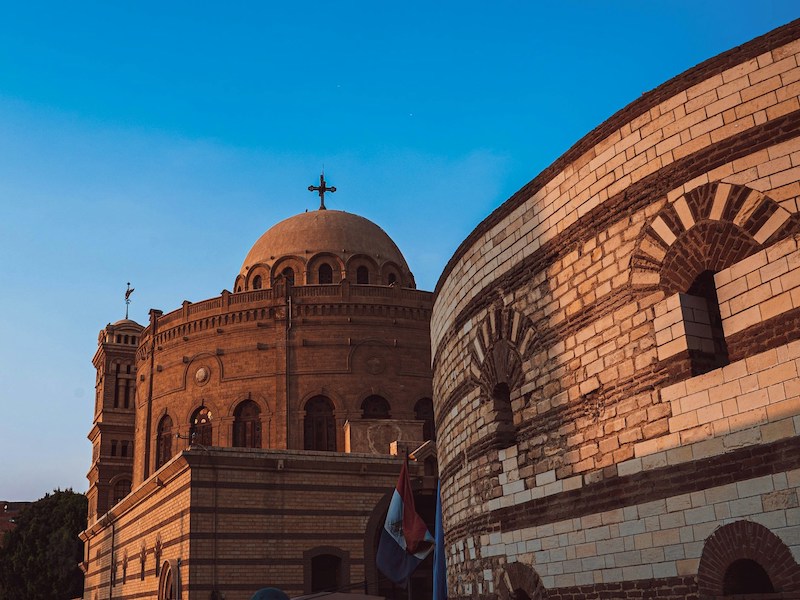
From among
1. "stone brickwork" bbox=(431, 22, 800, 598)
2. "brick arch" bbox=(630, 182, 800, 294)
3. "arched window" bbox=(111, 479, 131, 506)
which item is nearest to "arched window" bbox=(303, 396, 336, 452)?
"arched window" bbox=(111, 479, 131, 506)

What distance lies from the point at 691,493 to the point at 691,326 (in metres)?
1.50

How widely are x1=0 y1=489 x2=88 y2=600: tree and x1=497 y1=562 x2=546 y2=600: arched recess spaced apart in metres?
41.6

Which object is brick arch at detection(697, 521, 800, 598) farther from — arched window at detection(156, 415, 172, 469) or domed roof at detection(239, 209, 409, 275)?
domed roof at detection(239, 209, 409, 275)

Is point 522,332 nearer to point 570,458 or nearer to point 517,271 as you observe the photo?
point 517,271

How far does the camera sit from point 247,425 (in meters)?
30.5

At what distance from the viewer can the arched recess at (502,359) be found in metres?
10.5

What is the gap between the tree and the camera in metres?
46.0

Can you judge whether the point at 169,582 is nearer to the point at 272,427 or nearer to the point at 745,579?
the point at 272,427

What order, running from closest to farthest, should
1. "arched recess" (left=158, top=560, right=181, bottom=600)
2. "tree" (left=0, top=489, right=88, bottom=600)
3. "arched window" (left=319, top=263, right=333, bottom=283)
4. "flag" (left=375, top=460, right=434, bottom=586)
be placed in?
"flag" (left=375, top=460, right=434, bottom=586)
"arched recess" (left=158, top=560, right=181, bottom=600)
"arched window" (left=319, top=263, right=333, bottom=283)
"tree" (left=0, top=489, right=88, bottom=600)

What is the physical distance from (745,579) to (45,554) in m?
47.5

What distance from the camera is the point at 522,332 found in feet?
34.3

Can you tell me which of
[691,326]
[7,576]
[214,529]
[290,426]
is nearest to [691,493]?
[691,326]

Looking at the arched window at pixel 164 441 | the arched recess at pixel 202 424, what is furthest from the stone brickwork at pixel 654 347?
the arched window at pixel 164 441

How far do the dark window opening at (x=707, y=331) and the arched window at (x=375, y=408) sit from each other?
23125 millimetres
